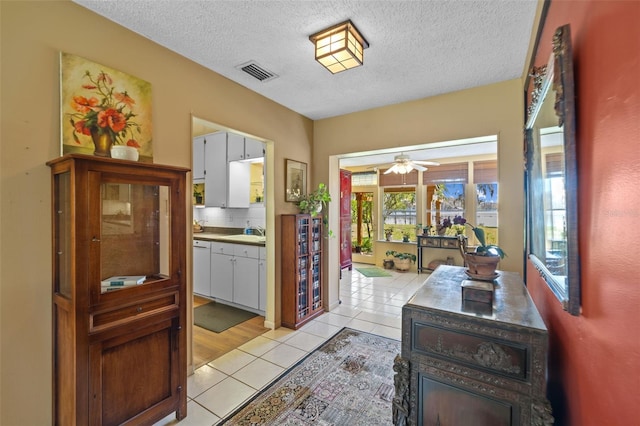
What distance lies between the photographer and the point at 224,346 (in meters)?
2.95

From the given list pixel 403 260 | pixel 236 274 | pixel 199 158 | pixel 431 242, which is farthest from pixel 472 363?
pixel 403 260

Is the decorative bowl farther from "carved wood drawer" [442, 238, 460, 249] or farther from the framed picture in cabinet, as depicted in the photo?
"carved wood drawer" [442, 238, 460, 249]

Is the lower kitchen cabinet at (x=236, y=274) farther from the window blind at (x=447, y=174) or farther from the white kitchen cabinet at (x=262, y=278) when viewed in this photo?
the window blind at (x=447, y=174)

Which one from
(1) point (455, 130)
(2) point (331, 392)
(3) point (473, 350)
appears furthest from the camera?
(1) point (455, 130)

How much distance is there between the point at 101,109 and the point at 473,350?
8.50 ft

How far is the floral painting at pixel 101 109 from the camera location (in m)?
1.73

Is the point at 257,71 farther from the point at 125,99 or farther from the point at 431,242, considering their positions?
the point at 431,242

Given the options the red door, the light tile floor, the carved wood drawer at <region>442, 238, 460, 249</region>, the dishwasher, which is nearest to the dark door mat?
the dishwasher

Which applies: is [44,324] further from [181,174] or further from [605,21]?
[605,21]

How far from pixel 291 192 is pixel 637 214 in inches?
127

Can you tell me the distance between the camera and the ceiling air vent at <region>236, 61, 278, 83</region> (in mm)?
2480

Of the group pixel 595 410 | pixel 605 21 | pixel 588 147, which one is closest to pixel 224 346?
pixel 595 410

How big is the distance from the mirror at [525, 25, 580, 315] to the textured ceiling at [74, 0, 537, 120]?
0.85 meters

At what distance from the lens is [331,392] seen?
2205mm
